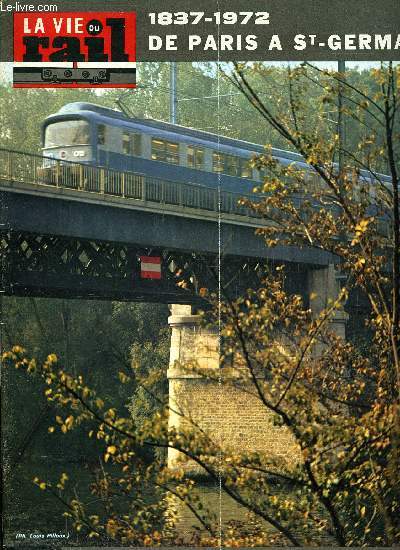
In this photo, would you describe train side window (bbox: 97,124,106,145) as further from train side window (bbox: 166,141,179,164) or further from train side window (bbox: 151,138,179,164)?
train side window (bbox: 166,141,179,164)

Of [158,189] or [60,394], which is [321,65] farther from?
A: [60,394]

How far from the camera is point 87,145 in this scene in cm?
1204

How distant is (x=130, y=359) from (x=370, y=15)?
424 cm

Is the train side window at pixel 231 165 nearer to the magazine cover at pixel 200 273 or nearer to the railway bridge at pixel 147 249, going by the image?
the magazine cover at pixel 200 273

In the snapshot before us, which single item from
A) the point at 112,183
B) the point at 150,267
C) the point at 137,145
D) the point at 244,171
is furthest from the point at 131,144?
the point at 244,171

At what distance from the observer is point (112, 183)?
11.8 meters

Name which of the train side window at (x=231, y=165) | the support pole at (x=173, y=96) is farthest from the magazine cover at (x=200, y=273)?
the train side window at (x=231, y=165)

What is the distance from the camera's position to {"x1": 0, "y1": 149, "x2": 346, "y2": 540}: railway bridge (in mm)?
9656

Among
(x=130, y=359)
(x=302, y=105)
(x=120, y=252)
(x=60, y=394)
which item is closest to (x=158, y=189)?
(x=120, y=252)

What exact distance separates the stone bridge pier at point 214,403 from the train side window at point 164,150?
5.98 ft

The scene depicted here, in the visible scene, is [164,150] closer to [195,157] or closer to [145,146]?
[195,157]

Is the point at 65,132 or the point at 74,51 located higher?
the point at 74,51

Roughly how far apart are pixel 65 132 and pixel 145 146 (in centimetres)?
105

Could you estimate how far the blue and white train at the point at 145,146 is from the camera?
10375 millimetres
